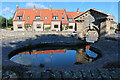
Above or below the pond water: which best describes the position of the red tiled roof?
above

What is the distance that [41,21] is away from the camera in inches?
1543

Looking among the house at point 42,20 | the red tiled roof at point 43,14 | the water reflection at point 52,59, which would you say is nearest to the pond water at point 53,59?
the water reflection at point 52,59

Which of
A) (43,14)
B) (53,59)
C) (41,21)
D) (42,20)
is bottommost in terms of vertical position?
(53,59)

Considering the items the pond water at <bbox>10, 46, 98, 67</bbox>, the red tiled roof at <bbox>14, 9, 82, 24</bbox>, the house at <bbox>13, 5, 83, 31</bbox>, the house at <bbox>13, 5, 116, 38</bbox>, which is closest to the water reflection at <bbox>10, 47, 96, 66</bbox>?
the pond water at <bbox>10, 46, 98, 67</bbox>

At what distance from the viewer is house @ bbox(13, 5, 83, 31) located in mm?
39250

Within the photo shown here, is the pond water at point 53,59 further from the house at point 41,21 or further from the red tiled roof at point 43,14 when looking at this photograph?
the red tiled roof at point 43,14

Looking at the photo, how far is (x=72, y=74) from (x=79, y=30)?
1861 centimetres

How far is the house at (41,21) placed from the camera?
3925 centimetres

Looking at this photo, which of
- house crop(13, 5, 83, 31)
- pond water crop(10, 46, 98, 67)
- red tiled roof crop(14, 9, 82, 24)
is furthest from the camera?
red tiled roof crop(14, 9, 82, 24)

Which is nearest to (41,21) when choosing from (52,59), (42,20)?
(42,20)

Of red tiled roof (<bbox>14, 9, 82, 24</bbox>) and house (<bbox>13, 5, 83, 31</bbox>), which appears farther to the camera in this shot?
red tiled roof (<bbox>14, 9, 82, 24</bbox>)

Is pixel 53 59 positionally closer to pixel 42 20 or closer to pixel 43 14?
pixel 42 20

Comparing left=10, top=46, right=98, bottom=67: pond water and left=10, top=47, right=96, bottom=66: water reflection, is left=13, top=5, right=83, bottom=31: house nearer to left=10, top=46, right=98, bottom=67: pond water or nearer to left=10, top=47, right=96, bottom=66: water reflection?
left=10, top=46, right=98, bottom=67: pond water

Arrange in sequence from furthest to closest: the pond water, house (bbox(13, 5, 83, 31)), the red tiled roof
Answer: the red tiled roof
house (bbox(13, 5, 83, 31))
the pond water
